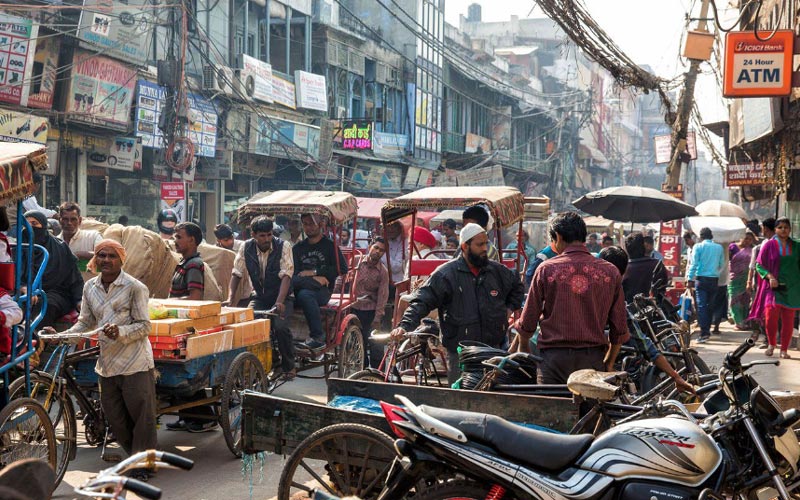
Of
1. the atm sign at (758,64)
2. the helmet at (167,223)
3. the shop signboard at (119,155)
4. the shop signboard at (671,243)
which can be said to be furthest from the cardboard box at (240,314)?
the shop signboard at (119,155)

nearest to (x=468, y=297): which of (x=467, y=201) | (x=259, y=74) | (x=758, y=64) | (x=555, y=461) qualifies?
(x=555, y=461)

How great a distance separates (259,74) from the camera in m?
28.6

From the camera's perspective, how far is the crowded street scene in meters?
3.61

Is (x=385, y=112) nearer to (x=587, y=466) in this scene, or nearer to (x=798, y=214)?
(x=798, y=214)

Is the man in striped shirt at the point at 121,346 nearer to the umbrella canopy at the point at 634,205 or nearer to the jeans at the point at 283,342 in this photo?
the jeans at the point at 283,342

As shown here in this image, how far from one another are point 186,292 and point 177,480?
6.88 feet

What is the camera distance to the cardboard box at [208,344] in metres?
6.14

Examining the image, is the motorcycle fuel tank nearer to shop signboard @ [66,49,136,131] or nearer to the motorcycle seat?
the motorcycle seat

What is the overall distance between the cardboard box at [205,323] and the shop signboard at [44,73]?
51.8ft

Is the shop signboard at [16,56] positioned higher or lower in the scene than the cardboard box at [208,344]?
higher

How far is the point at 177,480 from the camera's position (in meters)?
6.00

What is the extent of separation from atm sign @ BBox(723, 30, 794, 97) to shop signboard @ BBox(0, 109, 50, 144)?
14131mm

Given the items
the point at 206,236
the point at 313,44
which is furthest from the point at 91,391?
the point at 313,44

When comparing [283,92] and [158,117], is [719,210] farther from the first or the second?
[283,92]
